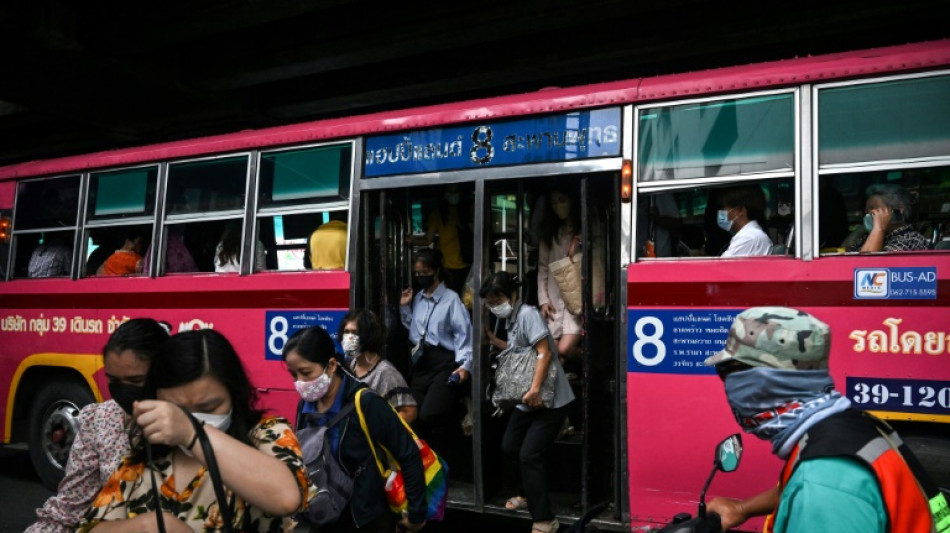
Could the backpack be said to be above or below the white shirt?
below

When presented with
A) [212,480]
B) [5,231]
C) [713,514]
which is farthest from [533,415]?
[5,231]

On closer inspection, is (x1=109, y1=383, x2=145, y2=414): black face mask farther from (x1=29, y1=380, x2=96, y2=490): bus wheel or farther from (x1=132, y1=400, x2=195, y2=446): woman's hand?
(x1=29, y1=380, x2=96, y2=490): bus wheel

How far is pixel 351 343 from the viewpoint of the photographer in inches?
172

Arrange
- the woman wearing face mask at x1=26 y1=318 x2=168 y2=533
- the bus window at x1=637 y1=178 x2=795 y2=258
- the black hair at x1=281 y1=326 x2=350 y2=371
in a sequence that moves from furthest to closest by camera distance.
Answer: the bus window at x1=637 y1=178 x2=795 y2=258 < the black hair at x1=281 y1=326 x2=350 y2=371 < the woman wearing face mask at x1=26 y1=318 x2=168 y2=533

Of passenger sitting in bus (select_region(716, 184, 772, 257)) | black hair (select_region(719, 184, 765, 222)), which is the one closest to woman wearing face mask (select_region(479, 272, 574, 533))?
passenger sitting in bus (select_region(716, 184, 772, 257))

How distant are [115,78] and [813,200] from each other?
10.8 meters

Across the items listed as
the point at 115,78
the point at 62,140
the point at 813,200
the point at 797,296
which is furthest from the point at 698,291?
the point at 62,140

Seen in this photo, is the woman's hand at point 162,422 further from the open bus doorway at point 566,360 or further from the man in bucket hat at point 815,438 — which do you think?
the open bus doorway at point 566,360

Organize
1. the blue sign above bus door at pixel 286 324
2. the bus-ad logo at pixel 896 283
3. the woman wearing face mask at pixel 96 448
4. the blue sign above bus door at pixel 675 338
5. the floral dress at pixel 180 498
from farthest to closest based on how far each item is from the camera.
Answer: the blue sign above bus door at pixel 286 324
the blue sign above bus door at pixel 675 338
the bus-ad logo at pixel 896 283
the woman wearing face mask at pixel 96 448
the floral dress at pixel 180 498

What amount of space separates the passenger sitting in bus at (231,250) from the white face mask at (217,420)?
3783mm

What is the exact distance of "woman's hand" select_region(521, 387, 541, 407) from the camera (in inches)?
181

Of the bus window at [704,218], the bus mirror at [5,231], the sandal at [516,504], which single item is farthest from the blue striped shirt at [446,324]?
the bus mirror at [5,231]

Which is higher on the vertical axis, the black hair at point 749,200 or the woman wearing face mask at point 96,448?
the black hair at point 749,200

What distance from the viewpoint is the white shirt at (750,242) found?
13.5ft
